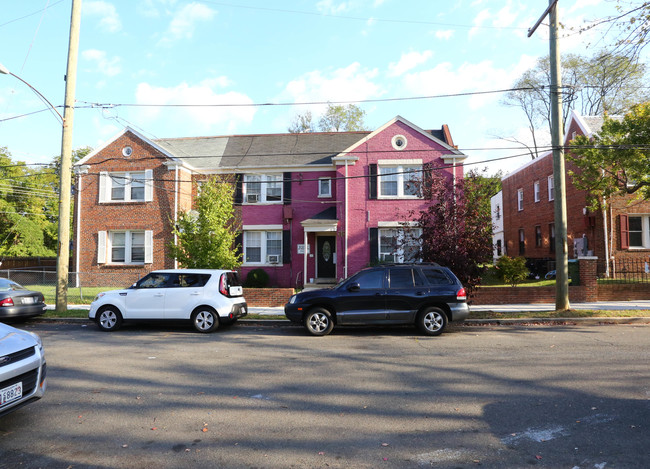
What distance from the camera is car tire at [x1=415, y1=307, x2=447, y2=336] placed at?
32.5 ft

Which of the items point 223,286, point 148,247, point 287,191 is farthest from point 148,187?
point 223,286

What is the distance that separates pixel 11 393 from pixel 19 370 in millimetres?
218

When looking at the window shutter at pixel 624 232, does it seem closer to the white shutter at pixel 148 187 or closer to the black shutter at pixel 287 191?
the black shutter at pixel 287 191

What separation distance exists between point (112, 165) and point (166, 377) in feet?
61.8

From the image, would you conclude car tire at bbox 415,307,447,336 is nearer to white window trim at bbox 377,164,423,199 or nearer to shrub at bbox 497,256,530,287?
white window trim at bbox 377,164,423,199

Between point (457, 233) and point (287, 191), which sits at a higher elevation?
point (287, 191)

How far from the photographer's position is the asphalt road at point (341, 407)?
3832mm

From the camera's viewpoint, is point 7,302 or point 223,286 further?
point 7,302

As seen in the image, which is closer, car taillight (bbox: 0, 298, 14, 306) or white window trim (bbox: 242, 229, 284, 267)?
car taillight (bbox: 0, 298, 14, 306)

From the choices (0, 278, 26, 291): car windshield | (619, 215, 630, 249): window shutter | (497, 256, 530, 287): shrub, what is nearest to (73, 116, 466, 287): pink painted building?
(497, 256, 530, 287): shrub

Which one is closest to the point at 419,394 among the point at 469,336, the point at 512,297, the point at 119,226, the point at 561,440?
the point at 561,440

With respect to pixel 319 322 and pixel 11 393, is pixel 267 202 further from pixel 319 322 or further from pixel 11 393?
pixel 11 393

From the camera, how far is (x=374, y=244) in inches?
795

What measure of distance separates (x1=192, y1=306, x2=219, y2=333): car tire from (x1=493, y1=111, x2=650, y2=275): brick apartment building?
16.6 meters
